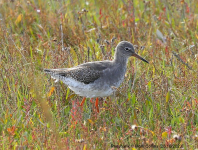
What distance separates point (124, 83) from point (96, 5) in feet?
13.1

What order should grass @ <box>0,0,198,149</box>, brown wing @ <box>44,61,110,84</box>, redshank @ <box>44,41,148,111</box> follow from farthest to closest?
brown wing @ <box>44,61,110,84</box>
redshank @ <box>44,41,148,111</box>
grass @ <box>0,0,198,149</box>

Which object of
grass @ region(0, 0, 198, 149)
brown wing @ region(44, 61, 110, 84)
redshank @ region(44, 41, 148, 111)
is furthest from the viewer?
brown wing @ region(44, 61, 110, 84)

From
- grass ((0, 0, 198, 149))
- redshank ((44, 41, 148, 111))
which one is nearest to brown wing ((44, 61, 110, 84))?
redshank ((44, 41, 148, 111))

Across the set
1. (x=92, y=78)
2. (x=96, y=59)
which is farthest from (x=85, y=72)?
(x=96, y=59)

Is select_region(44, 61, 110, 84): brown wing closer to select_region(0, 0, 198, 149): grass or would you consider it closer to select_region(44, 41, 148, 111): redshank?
select_region(44, 41, 148, 111): redshank

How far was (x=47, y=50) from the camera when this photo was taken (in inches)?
304

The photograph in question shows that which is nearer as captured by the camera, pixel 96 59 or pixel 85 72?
pixel 85 72

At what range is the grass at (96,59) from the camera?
4.71 m

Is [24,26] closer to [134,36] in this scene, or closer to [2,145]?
[134,36]

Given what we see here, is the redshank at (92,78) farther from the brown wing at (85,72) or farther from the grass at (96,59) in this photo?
the grass at (96,59)

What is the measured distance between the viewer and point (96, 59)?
698 centimetres

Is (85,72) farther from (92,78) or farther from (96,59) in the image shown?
(96,59)

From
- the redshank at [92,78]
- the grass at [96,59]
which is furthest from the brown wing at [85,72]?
the grass at [96,59]

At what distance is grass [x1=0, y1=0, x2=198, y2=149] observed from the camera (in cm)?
471
